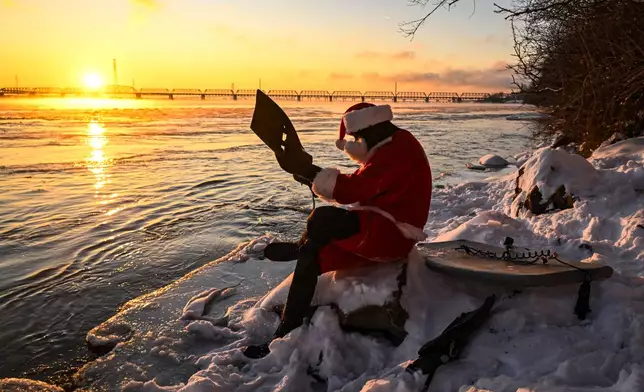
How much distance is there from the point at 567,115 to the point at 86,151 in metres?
14.9

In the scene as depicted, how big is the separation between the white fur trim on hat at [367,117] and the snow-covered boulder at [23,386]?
271 centimetres

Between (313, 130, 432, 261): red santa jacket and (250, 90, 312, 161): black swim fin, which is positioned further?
(250, 90, 312, 161): black swim fin

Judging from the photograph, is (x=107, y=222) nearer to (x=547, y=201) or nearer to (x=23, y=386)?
(x=23, y=386)

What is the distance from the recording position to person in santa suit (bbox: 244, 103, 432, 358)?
3186 millimetres

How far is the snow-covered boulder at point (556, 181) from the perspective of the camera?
577cm

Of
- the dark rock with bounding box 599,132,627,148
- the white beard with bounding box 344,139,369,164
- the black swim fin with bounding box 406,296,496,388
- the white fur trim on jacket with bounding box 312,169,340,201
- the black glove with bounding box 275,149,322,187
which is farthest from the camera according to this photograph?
the dark rock with bounding box 599,132,627,148

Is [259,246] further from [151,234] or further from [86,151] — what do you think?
[86,151]

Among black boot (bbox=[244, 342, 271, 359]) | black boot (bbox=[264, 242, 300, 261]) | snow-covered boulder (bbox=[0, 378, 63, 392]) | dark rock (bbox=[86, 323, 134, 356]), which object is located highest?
black boot (bbox=[264, 242, 300, 261])

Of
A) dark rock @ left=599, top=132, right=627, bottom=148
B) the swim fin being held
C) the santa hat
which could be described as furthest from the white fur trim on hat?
dark rock @ left=599, top=132, right=627, bottom=148

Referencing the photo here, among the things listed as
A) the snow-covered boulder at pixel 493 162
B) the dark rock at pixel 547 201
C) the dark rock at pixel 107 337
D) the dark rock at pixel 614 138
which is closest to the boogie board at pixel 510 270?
the dark rock at pixel 547 201

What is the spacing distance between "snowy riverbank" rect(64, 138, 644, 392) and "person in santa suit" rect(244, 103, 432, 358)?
0.60 feet

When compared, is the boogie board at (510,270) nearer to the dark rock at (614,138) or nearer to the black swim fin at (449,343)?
the black swim fin at (449,343)

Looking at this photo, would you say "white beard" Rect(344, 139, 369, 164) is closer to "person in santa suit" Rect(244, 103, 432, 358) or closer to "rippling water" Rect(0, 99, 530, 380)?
"person in santa suit" Rect(244, 103, 432, 358)

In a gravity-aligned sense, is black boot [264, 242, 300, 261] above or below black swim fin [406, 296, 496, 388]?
above
